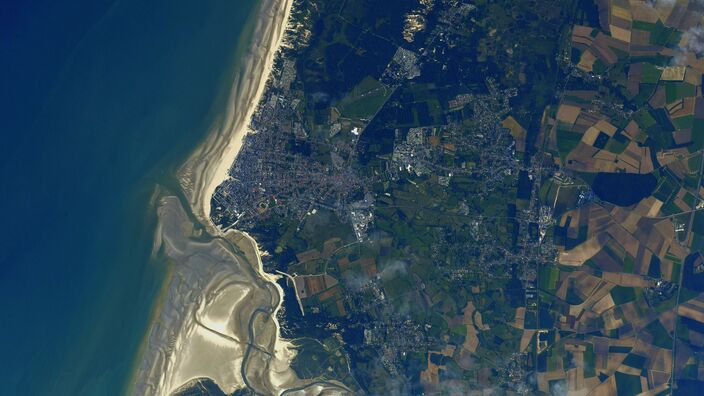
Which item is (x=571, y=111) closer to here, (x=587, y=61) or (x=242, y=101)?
(x=587, y=61)

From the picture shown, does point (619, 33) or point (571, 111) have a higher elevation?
point (619, 33)

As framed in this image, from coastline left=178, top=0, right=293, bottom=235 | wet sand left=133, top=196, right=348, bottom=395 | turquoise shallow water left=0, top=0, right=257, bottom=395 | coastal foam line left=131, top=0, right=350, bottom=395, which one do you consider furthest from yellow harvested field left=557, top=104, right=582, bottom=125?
wet sand left=133, top=196, right=348, bottom=395

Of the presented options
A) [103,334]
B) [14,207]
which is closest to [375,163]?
[103,334]

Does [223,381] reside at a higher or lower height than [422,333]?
lower

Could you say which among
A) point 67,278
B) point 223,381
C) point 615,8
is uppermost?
point 615,8

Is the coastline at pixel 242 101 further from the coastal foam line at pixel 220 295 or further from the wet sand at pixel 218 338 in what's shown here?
the wet sand at pixel 218 338

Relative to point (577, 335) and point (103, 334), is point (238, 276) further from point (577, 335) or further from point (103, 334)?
point (577, 335)

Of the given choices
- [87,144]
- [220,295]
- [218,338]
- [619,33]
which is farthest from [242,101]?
[619,33]

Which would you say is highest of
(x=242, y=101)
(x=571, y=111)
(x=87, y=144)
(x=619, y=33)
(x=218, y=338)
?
(x=619, y=33)
